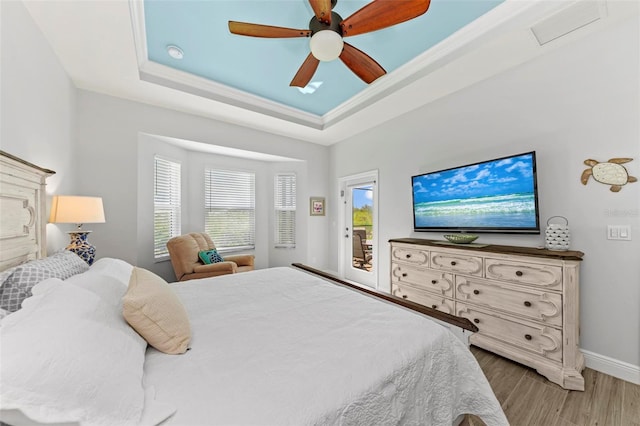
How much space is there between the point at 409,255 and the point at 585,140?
1875 millimetres

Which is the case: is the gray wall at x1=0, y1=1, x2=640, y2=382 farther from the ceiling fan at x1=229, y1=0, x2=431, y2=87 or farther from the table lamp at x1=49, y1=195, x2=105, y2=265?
the ceiling fan at x1=229, y1=0, x2=431, y2=87

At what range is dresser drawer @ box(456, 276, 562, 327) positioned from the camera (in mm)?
1895

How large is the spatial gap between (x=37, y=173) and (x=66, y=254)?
657 mm

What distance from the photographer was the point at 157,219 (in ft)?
11.9

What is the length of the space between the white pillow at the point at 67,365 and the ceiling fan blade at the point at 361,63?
7.74 feet

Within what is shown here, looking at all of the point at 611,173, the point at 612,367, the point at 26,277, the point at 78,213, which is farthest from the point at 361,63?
the point at 612,367

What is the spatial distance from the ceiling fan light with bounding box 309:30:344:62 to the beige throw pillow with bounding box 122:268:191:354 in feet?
6.37

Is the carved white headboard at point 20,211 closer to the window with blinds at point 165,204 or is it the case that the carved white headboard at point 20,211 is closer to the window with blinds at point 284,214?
the window with blinds at point 165,204

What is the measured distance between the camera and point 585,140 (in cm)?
210

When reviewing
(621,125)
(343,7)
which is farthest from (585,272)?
(343,7)

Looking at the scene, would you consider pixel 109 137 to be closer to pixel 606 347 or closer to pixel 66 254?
pixel 66 254

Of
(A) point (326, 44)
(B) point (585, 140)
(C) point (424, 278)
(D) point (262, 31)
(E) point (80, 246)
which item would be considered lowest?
(C) point (424, 278)

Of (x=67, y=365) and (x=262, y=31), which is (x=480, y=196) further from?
(x=67, y=365)

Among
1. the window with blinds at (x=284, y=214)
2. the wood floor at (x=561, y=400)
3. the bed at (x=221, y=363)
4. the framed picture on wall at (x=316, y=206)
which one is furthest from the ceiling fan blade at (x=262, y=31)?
the framed picture on wall at (x=316, y=206)
